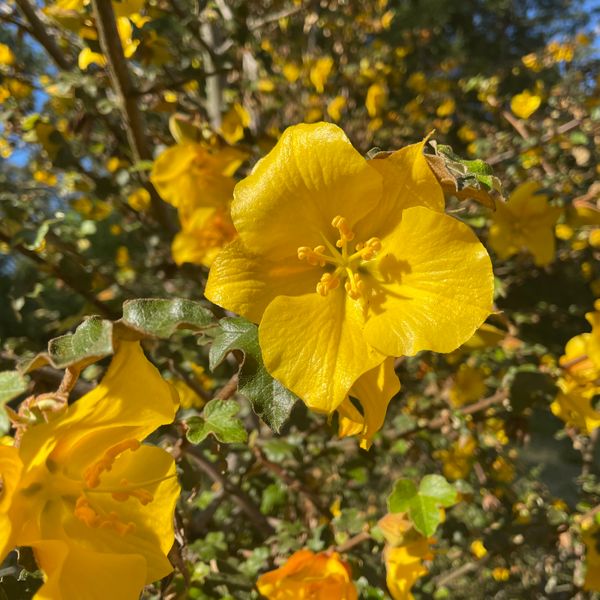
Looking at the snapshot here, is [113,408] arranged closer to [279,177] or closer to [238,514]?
[279,177]

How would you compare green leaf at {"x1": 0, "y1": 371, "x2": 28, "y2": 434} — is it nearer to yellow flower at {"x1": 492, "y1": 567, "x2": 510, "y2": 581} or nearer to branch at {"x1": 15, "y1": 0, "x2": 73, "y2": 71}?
branch at {"x1": 15, "y1": 0, "x2": 73, "y2": 71}

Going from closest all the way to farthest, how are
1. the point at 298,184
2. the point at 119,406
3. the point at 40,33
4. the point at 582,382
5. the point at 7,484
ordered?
the point at 7,484 → the point at 119,406 → the point at 298,184 → the point at 582,382 → the point at 40,33

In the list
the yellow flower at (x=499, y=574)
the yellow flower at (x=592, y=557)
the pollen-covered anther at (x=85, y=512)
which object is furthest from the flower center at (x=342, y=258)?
the yellow flower at (x=499, y=574)

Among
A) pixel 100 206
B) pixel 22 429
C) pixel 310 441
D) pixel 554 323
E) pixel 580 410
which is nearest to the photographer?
pixel 22 429

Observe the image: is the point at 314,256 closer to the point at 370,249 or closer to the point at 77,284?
the point at 370,249

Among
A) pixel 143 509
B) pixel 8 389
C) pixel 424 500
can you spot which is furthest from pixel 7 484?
pixel 424 500

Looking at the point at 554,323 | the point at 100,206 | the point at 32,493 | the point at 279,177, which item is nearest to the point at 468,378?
the point at 554,323
